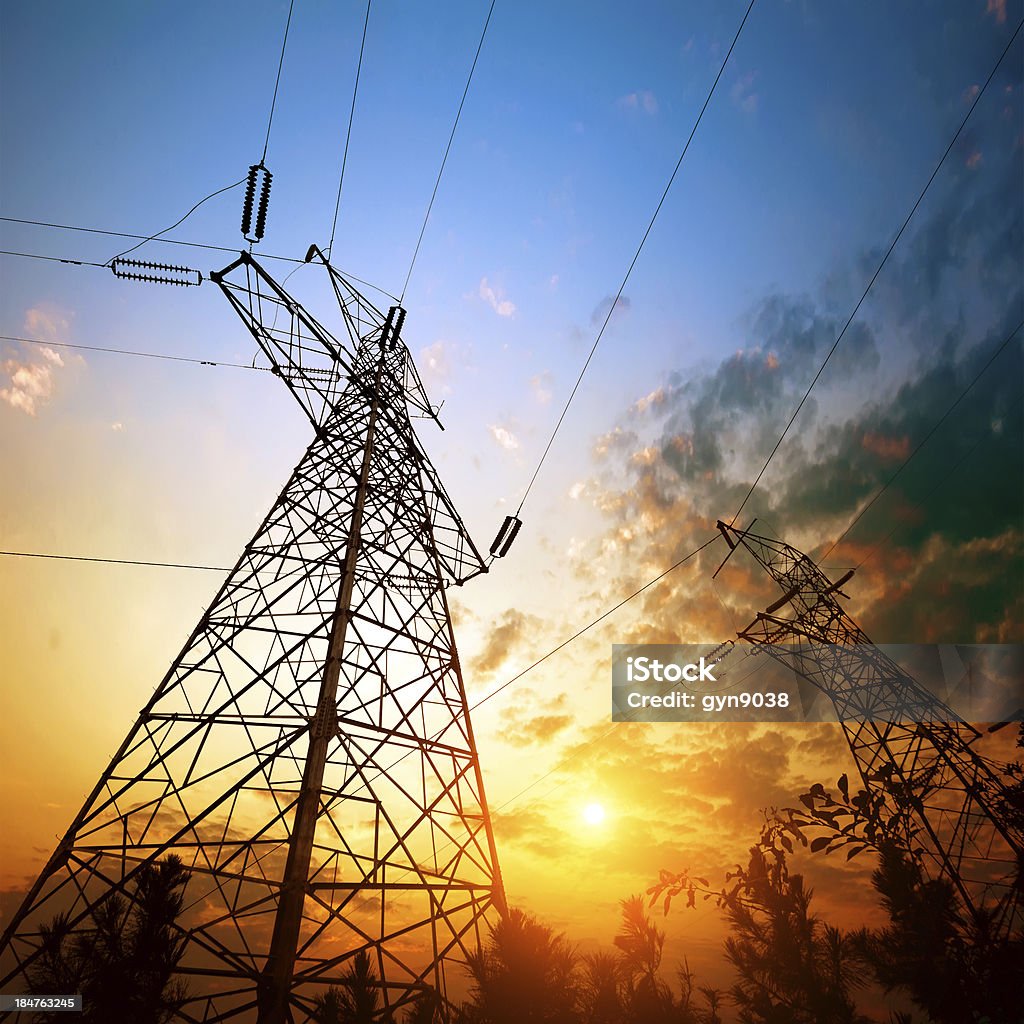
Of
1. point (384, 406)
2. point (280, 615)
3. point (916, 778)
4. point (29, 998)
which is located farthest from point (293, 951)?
point (916, 778)

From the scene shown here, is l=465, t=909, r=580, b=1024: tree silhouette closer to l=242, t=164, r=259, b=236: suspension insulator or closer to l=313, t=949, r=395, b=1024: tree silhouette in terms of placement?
l=313, t=949, r=395, b=1024: tree silhouette

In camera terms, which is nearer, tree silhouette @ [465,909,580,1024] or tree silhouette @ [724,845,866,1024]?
tree silhouette @ [465,909,580,1024]

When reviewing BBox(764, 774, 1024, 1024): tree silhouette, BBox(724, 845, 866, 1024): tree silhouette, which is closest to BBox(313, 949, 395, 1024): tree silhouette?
BBox(764, 774, 1024, 1024): tree silhouette

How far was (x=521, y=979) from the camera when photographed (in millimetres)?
5828

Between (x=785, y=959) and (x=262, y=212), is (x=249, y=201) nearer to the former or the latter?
(x=262, y=212)

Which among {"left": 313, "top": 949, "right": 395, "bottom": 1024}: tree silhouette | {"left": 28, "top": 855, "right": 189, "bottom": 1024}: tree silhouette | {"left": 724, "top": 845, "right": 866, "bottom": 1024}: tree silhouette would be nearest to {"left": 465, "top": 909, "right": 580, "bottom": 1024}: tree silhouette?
{"left": 313, "top": 949, "right": 395, "bottom": 1024}: tree silhouette

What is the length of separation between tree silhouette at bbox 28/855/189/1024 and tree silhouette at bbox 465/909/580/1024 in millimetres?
3160

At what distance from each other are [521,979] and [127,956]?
4.22m

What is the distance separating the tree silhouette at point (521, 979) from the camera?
569 centimetres

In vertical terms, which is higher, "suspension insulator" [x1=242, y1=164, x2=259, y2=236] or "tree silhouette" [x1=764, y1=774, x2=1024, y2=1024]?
"suspension insulator" [x1=242, y1=164, x2=259, y2=236]

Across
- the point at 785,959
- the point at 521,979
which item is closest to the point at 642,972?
the point at 785,959

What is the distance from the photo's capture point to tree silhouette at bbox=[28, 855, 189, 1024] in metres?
5.88

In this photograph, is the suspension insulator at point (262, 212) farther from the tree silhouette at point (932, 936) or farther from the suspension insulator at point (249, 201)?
the tree silhouette at point (932, 936)

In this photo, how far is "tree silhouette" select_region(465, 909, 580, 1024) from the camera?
5.69 m
